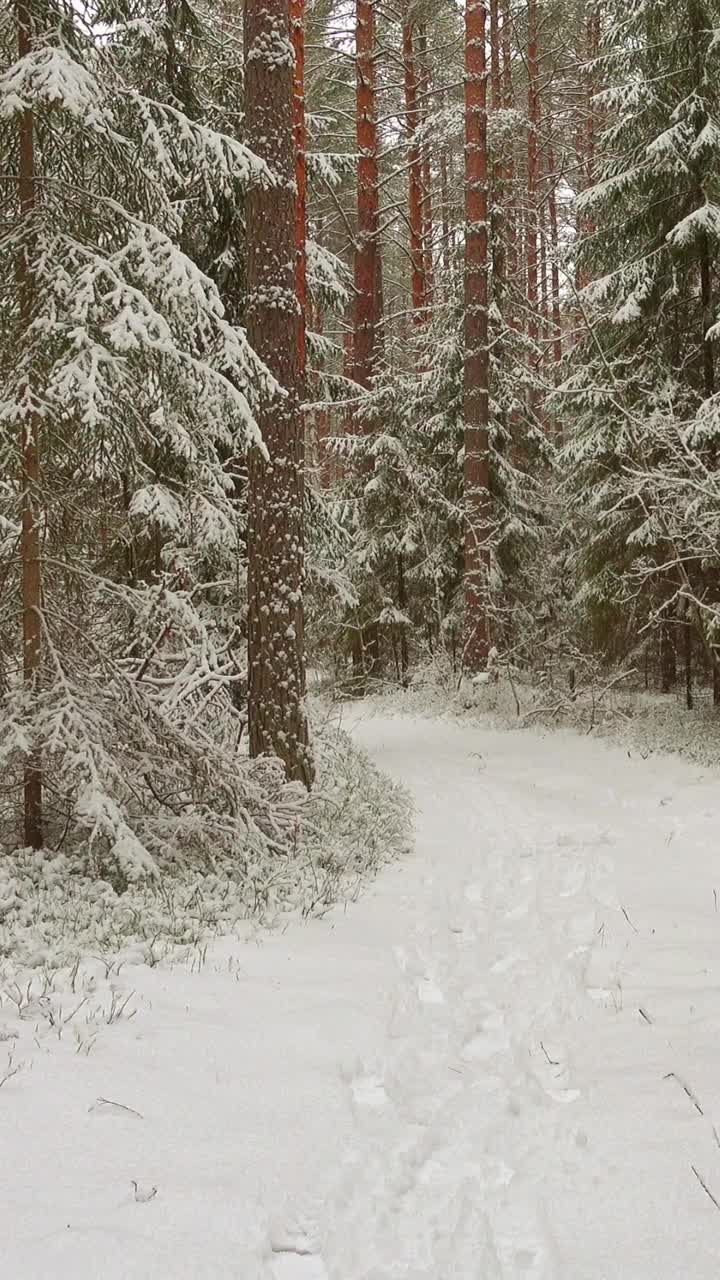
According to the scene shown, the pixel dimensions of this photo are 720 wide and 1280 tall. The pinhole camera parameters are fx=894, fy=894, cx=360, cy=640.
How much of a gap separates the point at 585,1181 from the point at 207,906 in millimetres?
3308

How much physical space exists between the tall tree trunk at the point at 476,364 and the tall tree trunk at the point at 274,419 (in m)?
8.04

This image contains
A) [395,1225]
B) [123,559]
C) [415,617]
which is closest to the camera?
[395,1225]

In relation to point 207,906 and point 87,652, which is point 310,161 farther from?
point 207,906

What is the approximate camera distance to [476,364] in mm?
15828

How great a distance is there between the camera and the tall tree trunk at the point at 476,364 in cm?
1549

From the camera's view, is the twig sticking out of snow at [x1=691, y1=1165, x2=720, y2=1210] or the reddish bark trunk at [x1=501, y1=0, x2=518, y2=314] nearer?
the twig sticking out of snow at [x1=691, y1=1165, x2=720, y2=1210]

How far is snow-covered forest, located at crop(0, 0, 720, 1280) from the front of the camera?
3.09 metres


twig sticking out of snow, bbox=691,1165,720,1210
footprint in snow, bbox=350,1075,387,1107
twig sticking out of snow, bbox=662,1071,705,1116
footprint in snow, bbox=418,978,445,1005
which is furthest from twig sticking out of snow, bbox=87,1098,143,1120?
twig sticking out of snow, bbox=662,1071,705,1116

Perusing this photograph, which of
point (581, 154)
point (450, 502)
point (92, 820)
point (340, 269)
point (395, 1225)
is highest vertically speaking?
point (581, 154)

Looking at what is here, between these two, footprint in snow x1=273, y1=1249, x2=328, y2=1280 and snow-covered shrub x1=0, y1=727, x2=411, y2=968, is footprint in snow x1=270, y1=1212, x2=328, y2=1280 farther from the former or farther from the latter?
snow-covered shrub x1=0, y1=727, x2=411, y2=968

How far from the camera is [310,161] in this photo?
1271 centimetres

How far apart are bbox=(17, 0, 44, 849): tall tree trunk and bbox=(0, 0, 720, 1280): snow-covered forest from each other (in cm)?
4

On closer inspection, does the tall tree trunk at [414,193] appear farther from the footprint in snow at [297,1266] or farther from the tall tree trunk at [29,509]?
the footprint in snow at [297,1266]

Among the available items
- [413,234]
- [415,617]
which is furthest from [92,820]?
[413,234]
